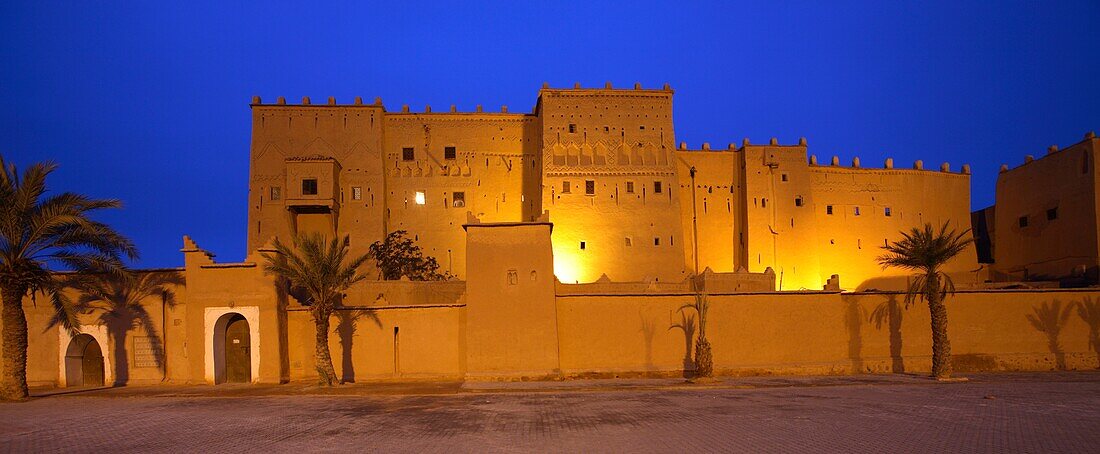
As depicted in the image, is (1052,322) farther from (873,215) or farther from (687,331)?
(873,215)

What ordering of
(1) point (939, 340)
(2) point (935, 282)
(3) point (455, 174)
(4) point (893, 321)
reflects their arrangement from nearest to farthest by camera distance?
(1) point (939, 340) < (2) point (935, 282) < (4) point (893, 321) < (3) point (455, 174)

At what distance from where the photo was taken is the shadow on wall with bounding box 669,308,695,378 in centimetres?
2255

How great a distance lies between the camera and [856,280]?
44.2 m

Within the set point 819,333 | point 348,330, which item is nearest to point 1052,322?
point 819,333

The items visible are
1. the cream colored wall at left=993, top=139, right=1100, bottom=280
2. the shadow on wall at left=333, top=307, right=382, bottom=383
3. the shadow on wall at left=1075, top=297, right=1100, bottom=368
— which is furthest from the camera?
the cream colored wall at left=993, top=139, right=1100, bottom=280

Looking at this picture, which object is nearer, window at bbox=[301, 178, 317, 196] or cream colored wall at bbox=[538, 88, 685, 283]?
window at bbox=[301, 178, 317, 196]

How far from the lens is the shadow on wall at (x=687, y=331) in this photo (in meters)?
22.5

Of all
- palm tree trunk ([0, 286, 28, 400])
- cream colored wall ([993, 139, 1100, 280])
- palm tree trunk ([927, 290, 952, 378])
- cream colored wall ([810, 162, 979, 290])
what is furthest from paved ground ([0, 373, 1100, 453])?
cream colored wall ([810, 162, 979, 290])

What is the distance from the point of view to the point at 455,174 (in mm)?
42969

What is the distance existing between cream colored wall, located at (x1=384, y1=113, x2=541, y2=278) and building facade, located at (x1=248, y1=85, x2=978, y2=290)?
0.06m

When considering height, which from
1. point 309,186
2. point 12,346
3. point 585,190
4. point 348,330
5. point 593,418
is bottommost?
point 593,418

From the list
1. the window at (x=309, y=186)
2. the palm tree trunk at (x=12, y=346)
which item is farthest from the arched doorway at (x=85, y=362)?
the window at (x=309, y=186)

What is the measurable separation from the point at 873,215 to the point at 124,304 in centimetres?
3794

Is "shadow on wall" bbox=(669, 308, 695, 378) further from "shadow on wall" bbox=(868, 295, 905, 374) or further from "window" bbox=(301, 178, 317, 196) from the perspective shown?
"window" bbox=(301, 178, 317, 196)
